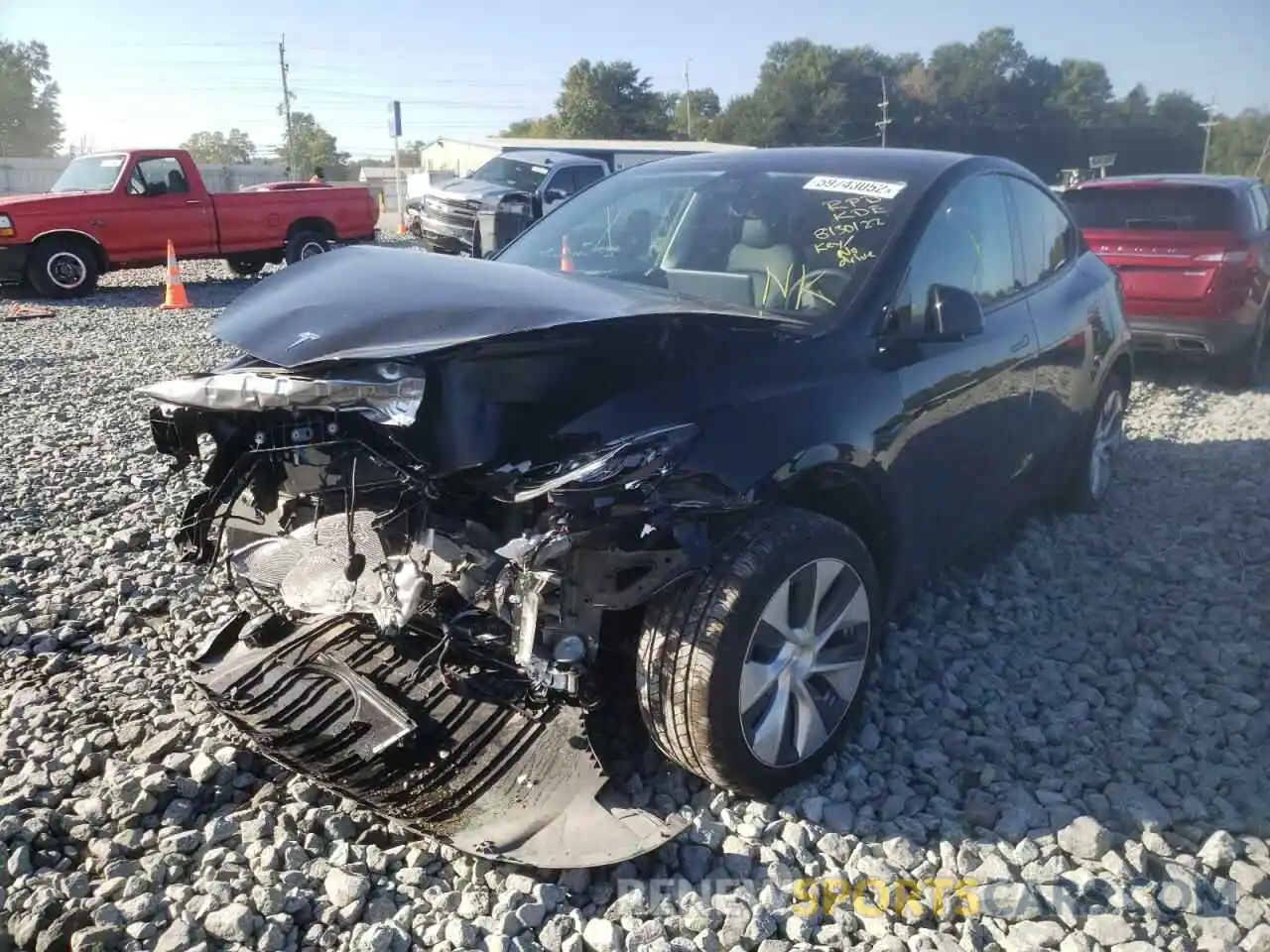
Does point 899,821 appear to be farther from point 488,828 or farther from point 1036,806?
point 488,828

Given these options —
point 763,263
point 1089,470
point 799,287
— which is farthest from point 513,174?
point 799,287

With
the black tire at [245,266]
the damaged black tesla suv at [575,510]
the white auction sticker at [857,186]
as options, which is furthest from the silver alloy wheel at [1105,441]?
the black tire at [245,266]

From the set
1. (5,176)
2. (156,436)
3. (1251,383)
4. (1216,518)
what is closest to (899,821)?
(156,436)

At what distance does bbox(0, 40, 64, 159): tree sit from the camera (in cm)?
6200

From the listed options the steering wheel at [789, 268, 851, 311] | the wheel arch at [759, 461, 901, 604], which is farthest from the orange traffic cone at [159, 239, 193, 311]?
the wheel arch at [759, 461, 901, 604]

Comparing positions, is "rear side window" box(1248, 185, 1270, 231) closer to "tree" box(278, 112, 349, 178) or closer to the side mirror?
the side mirror

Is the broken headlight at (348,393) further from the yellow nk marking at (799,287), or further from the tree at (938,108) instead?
the tree at (938,108)

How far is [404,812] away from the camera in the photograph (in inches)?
100

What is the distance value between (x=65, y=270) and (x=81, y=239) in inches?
18.6

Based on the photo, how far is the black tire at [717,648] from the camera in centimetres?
250

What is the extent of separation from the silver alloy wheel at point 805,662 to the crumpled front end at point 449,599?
33 cm

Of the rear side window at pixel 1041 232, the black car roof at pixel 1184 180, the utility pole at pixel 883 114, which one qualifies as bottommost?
the rear side window at pixel 1041 232

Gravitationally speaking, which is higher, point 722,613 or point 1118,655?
point 722,613

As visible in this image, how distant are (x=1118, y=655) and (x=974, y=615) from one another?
0.53 meters
